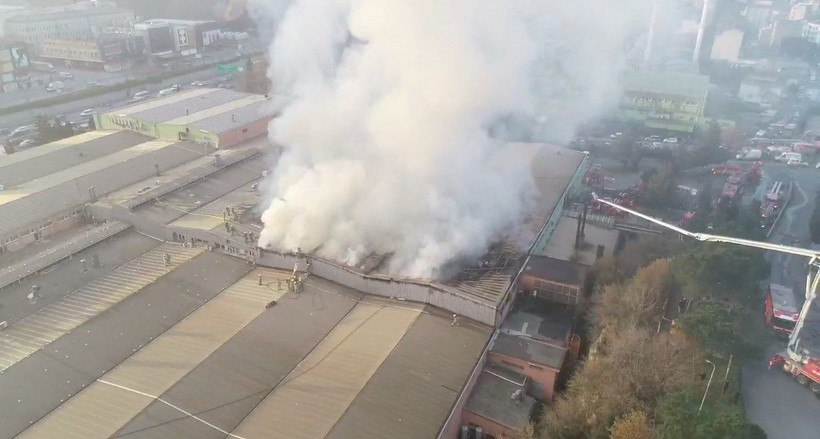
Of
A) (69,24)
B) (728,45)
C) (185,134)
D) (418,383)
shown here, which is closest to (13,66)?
(69,24)

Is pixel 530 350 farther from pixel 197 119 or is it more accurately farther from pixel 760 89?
pixel 760 89

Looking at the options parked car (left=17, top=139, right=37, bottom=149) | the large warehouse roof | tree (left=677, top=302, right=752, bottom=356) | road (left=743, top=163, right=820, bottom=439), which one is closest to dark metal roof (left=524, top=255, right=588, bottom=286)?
tree (left=677, top=302, right=752, bottom=356)

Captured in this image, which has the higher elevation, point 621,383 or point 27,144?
point 27,144

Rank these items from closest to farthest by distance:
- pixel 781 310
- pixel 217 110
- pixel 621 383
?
pixel 621 383 < pixel 781 310 < pixel 217 110

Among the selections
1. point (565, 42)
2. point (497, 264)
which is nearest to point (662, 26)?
point (565, 42)

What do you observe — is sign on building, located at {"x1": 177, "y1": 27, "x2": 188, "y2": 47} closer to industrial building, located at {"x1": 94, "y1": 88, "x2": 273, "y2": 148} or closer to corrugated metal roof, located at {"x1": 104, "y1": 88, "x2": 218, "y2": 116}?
corrugated metal roof, located at {"x1": 104, "y1": 88, "x2": 218, "y2": 116}

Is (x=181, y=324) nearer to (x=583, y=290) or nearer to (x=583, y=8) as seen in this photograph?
(x=583, y=290)
